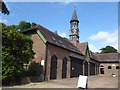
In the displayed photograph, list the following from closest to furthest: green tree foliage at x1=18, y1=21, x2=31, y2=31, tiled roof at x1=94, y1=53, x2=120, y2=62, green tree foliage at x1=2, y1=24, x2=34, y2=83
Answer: green tree foliage at x1=2, y1=24, x2=34, y2=83 → tiled roof at x1=94, y1=53, x2=120, y2=62 → green tree foliage at x1=18, y1=21, x2=31, y2=31

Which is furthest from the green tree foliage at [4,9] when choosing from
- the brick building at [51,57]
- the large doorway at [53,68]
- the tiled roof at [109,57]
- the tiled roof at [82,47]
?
the tiled roof at [109,57]

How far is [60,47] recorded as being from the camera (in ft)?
83.6

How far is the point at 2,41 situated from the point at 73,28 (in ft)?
104

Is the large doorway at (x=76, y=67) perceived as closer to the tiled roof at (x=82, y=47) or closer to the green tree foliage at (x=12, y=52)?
the tiled roof at (x=82, y=47)

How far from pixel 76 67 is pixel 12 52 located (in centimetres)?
1655

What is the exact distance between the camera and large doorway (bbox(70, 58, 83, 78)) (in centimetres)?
2966

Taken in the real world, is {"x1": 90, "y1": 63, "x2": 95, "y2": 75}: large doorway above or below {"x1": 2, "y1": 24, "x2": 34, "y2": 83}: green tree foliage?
below

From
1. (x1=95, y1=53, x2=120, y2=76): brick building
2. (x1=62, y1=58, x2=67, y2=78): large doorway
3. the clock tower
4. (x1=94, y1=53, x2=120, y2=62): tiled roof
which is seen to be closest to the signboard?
(x1=62, y1=58, x2=67, y2=78): large doorway

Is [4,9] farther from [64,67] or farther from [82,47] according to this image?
[82,47]

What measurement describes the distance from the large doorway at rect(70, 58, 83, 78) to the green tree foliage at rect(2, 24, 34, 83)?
1233 cm

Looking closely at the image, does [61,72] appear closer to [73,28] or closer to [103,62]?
[73,28]

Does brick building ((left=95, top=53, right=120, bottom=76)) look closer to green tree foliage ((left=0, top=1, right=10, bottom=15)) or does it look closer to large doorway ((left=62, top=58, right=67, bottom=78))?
large doorway ((left=62, top=58, right=67, bottom=78))

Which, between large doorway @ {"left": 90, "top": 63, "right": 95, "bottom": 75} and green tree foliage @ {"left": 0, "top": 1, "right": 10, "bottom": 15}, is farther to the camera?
large doorway @ {"left": 90, "top": 63, "right": 95, "bottom": 75}

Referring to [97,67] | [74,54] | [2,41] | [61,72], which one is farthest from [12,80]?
[97,67]
